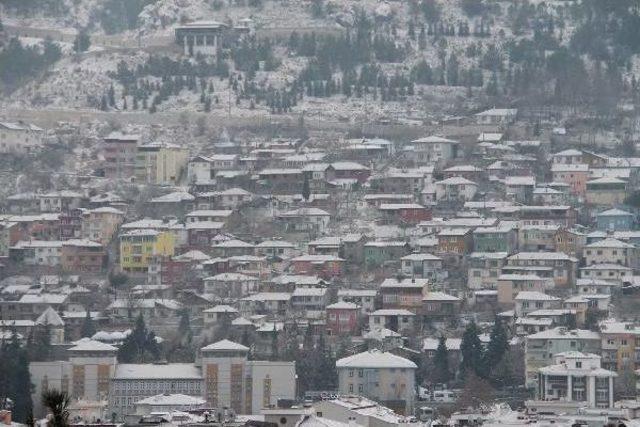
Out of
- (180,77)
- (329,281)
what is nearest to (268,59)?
(180,77)

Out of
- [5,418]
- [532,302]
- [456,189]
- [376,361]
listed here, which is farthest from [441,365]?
[456,189]

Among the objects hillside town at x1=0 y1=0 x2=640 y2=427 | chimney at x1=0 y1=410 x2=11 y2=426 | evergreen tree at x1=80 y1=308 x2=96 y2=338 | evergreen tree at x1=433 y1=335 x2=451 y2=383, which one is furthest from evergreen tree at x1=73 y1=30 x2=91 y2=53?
chimney at x1=0 y1=410 x2=11 y2=426

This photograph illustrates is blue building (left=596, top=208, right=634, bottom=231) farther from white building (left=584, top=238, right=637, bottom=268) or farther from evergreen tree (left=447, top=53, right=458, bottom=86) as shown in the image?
evergreen tree (left=447, top=53, right=458, bottom=86)

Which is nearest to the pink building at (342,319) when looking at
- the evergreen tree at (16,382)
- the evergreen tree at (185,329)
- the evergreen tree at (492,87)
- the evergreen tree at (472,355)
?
the evergreen tree at (185,329)

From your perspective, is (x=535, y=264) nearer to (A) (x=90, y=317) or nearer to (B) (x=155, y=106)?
(A) (x=90, y=317)

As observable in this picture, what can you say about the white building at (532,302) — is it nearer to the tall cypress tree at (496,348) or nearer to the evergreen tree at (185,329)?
the tall cypress tree at (496,348)
